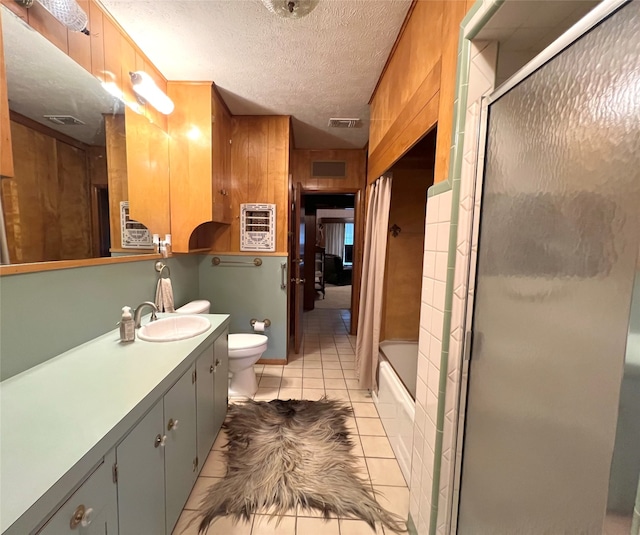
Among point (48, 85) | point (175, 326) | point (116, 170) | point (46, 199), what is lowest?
point (175, 326)

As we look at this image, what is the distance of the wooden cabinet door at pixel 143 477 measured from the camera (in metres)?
0.82

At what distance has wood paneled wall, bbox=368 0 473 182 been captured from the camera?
3.31 ft

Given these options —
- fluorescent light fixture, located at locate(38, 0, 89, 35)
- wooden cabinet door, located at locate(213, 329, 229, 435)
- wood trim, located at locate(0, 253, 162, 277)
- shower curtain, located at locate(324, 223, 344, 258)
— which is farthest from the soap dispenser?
shower curtain, located at locate(324, 223, 344, 258)

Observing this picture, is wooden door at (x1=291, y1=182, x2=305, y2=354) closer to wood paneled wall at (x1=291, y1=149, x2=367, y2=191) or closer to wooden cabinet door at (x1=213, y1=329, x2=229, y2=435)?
wood paneled wall at (x1=291, y1=149, x2=367, y2=191)

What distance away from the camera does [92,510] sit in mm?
687

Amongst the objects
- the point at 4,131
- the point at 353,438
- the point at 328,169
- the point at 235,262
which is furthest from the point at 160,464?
the point at 328,169

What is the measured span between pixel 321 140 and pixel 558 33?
8.68 ft

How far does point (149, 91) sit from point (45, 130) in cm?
85

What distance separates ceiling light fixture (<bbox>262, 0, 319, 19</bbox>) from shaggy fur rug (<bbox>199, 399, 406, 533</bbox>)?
250 centimetres

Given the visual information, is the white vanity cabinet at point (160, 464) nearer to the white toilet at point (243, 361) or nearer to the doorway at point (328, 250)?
the white toilet at point (243, 361)

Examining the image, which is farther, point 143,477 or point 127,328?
point 127,328

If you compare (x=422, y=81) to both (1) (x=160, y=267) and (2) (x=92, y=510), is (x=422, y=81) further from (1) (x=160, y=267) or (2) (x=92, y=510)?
(1) (x=160, y=267)

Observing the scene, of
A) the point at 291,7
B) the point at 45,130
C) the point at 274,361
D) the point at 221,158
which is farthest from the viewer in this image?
the point at 274,361

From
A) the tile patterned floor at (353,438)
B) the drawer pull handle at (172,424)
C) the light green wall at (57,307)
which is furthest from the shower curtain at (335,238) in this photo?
the drawer pull handle at (172,424)
